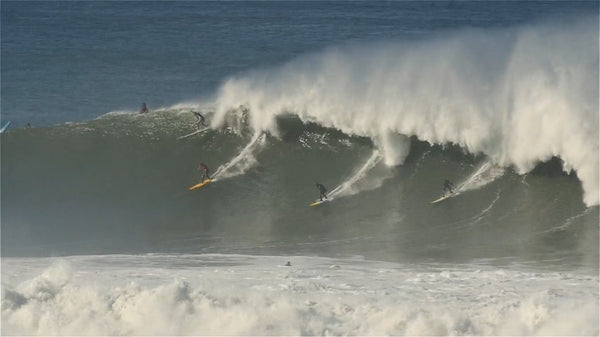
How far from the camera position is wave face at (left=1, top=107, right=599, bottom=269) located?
773 inches

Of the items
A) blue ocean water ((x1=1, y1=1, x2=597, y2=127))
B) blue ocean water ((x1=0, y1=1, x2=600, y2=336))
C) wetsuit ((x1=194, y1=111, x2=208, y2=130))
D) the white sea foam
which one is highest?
blue ocean water ((x1=1, y1=1, x2=597, y2=127))

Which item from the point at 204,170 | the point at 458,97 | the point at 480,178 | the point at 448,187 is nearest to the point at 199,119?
the point at 204,170

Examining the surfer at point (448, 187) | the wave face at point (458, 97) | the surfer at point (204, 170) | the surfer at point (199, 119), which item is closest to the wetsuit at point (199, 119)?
the surfer at point (199, 119)

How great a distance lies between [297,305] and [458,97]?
13.2 meters

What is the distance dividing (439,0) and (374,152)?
158 ft

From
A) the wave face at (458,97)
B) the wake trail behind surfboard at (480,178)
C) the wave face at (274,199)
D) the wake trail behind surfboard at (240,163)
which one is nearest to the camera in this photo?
the wave face at (274,199)

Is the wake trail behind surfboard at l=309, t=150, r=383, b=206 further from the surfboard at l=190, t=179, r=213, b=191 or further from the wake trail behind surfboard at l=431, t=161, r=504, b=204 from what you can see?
the surfboard at l=190, t=179, r=213, b=191

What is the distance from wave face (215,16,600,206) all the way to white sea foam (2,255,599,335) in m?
7.27

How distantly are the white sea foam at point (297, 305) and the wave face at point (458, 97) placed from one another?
23.9 feet

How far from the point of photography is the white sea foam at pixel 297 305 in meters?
12.2

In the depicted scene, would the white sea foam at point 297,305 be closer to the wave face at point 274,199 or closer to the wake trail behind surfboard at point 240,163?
the wave face at point 274,199

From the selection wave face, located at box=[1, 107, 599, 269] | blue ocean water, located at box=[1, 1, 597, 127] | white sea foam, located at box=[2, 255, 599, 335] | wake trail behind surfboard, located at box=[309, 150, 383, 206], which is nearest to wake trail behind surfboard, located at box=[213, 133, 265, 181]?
wave face, located at box=[1, 107, 599, 269]

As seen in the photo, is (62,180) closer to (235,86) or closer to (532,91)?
(235,86)

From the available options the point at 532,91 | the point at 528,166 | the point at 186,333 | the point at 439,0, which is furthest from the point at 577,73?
the point at 439,0
